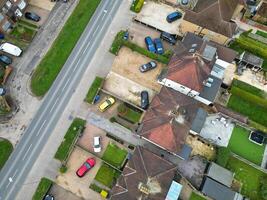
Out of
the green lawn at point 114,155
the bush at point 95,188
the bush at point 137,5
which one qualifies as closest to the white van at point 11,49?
the bush at point 137,5

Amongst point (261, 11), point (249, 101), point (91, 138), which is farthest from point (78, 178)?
point (261, 11)

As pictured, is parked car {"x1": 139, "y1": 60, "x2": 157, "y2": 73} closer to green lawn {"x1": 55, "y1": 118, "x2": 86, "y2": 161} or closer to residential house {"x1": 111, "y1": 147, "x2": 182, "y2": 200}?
green lawn {"x1": 55, "y1": 118, "x2": 86, "y2": 161}

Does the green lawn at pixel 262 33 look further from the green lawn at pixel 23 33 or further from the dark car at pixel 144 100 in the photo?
the green lawn at pixel 23 33

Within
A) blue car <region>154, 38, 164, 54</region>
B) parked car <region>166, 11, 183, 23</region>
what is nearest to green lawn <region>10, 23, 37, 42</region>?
blue car <region>154, 38, 164, 54</region>

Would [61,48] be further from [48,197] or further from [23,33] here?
[48,197]

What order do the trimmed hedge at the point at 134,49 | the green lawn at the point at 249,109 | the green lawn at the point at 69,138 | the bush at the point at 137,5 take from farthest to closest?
the bush at the point at 137,5, the trimmed hedge at the point at 134,49, the green lawn at the point at 249,109, the green lawn at the point at 69,138

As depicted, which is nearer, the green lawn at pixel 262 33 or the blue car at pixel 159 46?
the blue car at pixel 159 46

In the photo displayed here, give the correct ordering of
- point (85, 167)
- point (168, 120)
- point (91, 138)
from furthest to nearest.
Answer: point (91, 138), point (85, 167), point (168, 120)
